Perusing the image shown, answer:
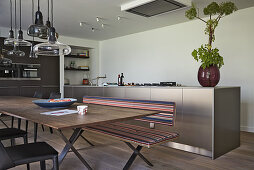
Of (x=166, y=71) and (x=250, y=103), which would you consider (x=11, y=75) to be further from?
(x=250, y=103)

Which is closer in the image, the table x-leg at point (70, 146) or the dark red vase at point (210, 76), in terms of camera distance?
the table x-leg at point (70, 146)

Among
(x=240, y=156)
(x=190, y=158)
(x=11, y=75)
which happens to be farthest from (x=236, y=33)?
(x=11, y=75)

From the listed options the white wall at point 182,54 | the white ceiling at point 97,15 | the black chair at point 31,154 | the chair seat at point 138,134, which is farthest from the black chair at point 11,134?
the white wall at point 182,54

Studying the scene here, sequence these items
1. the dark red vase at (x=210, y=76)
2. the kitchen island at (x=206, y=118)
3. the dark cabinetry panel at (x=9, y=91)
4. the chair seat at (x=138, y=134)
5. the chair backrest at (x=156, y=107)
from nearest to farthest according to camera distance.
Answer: the chair seat at (x=138, y=134) → the chair backrest at (x=156, y=107) → the kitchen island at (x=206, y=118) → the dark red vase at (x=210, y=76) → the dark cabinetry panel at (x=9, y=91)

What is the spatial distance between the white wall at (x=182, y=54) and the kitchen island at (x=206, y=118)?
150 cm

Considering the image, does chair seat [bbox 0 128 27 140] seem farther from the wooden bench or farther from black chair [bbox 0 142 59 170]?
the wooden bench

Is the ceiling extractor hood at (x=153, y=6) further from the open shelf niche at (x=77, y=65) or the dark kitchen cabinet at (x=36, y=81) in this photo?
the open shelf niche at (x=77, y=65)

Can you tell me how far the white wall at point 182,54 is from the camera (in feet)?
14.5

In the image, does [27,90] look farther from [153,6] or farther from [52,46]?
[52,46]

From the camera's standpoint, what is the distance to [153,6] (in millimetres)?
4078

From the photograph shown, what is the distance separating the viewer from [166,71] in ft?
19.1

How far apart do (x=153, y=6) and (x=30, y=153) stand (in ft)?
11.2

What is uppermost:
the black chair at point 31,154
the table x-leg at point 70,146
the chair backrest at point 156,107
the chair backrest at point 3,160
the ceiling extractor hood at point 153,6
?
the ceiling extractor hood at point 153,6

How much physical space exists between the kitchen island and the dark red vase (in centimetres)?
17
